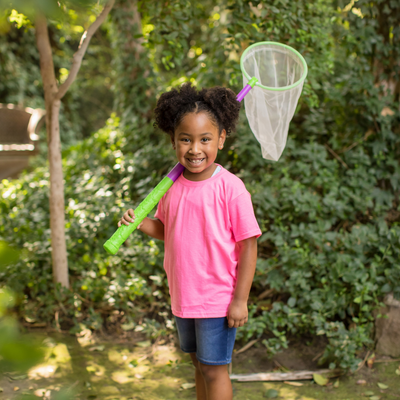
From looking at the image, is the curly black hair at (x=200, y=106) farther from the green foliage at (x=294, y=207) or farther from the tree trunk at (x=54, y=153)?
the tree trunk at (x=54, y=153)

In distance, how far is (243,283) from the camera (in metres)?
1.46

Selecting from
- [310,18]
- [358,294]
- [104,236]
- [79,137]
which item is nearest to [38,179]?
[104,236]

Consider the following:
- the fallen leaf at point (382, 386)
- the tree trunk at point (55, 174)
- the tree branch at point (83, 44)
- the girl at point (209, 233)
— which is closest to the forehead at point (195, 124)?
the girl at point (209, 233)

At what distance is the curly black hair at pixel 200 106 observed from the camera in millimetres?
1447

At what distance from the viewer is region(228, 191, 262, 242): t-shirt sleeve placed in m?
1.43

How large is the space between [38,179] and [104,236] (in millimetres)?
1691

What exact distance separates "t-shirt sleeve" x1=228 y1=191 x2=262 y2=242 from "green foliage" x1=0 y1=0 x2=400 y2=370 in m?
1.08

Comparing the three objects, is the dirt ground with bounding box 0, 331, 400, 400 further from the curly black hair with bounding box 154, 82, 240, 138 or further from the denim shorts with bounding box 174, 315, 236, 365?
the curly black hair with bounding box 154, 82, 240, 138

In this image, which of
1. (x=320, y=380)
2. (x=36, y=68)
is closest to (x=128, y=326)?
(x=320, y=380)

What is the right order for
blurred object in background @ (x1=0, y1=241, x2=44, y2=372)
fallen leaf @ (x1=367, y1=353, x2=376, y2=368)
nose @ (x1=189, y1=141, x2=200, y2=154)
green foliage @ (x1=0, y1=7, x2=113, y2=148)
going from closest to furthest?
blurred object in background @ (x1=0, y1=241, x2=44, y2=372)
nose @ (x1=189, y1=141, x2=200, y2=154)
fallen leaf @ (x1=367, y1=353, x2=376, y2=368)
green foliage @ (x1=0, y1=7, x2=113, y2=148)

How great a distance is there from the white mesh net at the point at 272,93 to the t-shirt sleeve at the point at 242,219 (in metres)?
0.37

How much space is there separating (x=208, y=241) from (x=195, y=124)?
419mm

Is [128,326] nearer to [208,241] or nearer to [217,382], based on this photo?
[217,382]

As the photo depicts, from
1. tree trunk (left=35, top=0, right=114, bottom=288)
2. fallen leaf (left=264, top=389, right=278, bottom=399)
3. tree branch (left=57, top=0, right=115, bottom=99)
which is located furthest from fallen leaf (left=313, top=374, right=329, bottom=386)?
tree branch (left=57, top=0, right=115, bottom=99)
